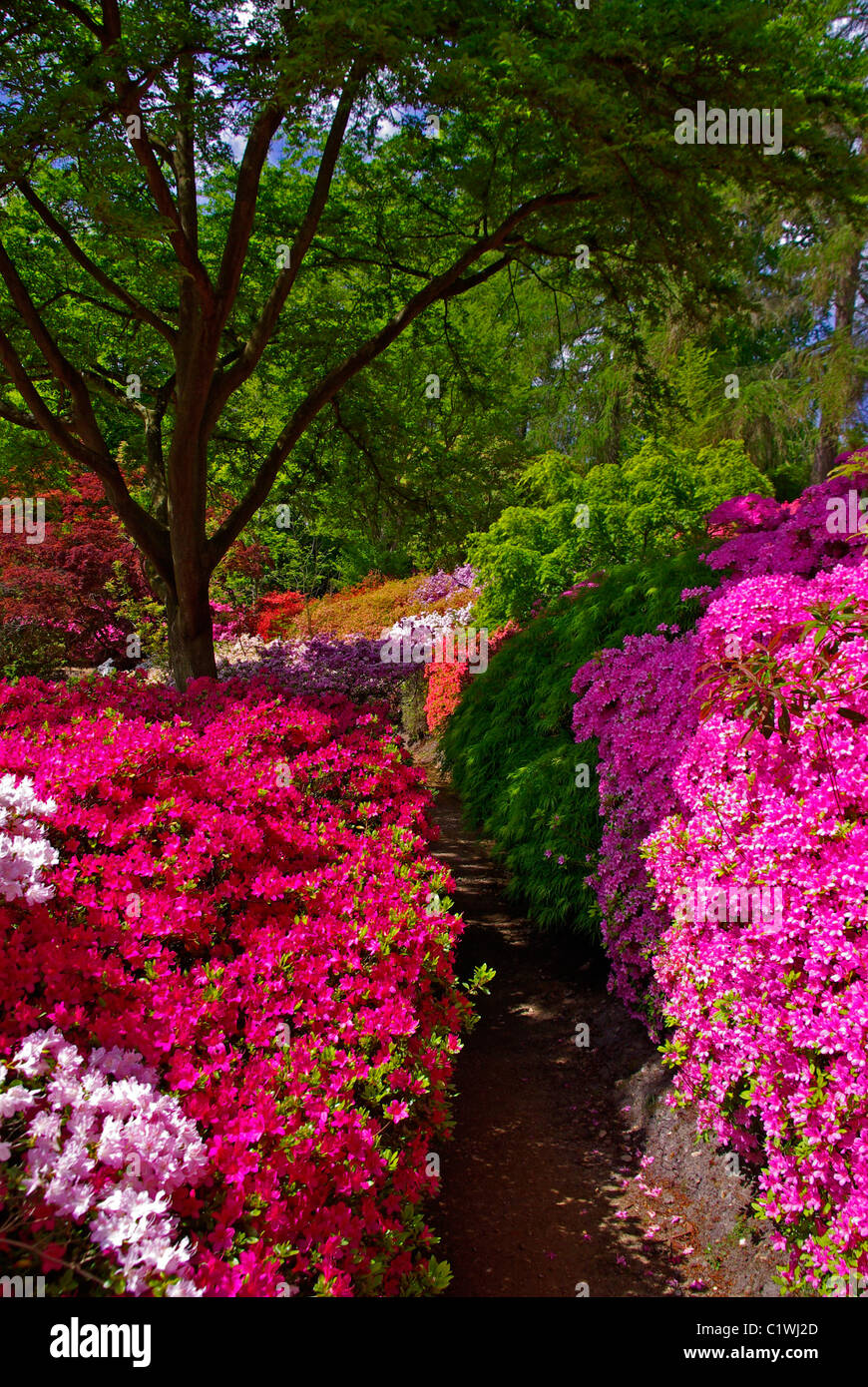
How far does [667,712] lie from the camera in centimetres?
343

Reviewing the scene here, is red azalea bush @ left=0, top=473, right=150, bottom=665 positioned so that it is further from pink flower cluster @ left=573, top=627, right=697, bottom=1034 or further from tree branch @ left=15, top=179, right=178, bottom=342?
pink flower cluster @ left=573, top=627, right=697, bottom=1034

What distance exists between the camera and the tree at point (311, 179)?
4477 millimetres

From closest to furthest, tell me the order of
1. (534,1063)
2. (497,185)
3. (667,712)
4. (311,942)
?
(311,942)
(667,712)
(534,1063)
(497,185)

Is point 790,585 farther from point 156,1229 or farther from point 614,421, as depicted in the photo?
point 614,421

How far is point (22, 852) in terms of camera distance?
1.93 meters

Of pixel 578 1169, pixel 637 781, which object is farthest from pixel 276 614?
pixel 578 1169

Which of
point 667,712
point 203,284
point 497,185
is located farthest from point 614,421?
point 667,712

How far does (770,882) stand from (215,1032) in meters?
1.57

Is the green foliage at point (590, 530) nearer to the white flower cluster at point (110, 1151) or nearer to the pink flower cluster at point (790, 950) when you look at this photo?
the pink flower cluster at point (790, 950)

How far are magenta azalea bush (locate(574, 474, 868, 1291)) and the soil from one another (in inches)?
9.5

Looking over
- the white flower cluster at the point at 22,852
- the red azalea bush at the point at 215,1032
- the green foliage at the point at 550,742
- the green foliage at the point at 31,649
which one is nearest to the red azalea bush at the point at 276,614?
the green foliage at the point at 31,649

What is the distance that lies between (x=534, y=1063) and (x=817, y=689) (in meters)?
2.37

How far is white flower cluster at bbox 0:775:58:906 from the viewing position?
1.91 m

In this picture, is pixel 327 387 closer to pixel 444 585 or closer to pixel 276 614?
pixel 444 585
